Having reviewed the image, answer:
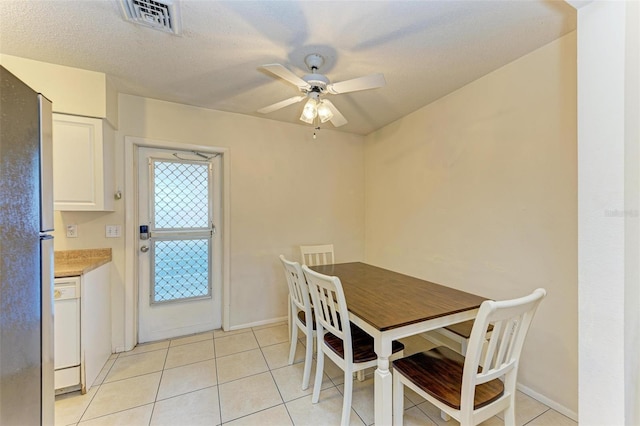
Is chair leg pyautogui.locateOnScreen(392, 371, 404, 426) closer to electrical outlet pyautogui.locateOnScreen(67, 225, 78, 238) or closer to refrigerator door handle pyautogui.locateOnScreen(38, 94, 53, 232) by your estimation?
refrigerator door handle pyautogui.locateOnScreen(38, 94, 53, 232)

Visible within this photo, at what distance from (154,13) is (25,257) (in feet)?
4.67

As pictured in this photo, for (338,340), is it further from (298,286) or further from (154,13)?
(154,13)

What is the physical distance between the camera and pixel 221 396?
1845 mm

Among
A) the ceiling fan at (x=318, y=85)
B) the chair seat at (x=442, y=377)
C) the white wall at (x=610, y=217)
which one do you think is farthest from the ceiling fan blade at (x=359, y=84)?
the chair seat at (x=442, y=377)

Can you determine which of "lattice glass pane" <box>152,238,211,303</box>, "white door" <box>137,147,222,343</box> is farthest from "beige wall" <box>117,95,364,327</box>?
"lattice glass pane" <box>152,238,211,303</box>

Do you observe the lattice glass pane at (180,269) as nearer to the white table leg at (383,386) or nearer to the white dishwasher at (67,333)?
the white dishwasher at (67,333)

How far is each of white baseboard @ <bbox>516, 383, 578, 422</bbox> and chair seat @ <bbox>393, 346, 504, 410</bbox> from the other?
807 mm

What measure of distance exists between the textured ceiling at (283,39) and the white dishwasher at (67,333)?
161 centimetres

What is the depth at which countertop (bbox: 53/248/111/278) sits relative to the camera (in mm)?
1911

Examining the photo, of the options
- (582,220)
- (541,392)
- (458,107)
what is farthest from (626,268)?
(458,107)

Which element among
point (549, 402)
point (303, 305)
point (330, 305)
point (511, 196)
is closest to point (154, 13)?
point (330, 305)

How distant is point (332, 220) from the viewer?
3.48 meters

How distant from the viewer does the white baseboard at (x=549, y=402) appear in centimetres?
162

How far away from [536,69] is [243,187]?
8.97 feet
